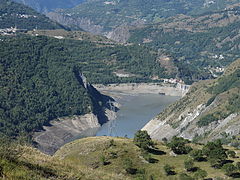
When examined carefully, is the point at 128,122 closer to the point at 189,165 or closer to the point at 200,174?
the point at 189,165

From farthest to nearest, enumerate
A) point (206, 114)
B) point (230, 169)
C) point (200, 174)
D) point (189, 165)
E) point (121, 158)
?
1. point (206, 114)
2. point (121, 158)
3. point (189, 165)
4. point (230, 169)
5. point (200, 174)

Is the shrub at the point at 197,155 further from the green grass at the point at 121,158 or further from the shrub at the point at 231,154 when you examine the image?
the shrub at the point at 231,154

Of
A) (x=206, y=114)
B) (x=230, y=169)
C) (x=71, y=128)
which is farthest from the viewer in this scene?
(x=71, y=128)

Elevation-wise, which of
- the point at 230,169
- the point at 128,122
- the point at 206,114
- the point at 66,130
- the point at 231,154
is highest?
the point at 230,169

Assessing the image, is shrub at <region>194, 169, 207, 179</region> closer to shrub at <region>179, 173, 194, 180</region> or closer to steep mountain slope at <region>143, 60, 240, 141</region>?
shrub at <region>179, 173, 194, 180</region>

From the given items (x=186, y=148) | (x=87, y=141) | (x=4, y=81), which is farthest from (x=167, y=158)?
(x=4, y=81)

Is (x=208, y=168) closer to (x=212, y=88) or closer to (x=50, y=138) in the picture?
(x=50, y=138)

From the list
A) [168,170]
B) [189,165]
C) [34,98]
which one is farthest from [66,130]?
[189,165]

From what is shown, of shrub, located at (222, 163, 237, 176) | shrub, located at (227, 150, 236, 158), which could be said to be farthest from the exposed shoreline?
shrub, located at (222, 163, 237, 176)
